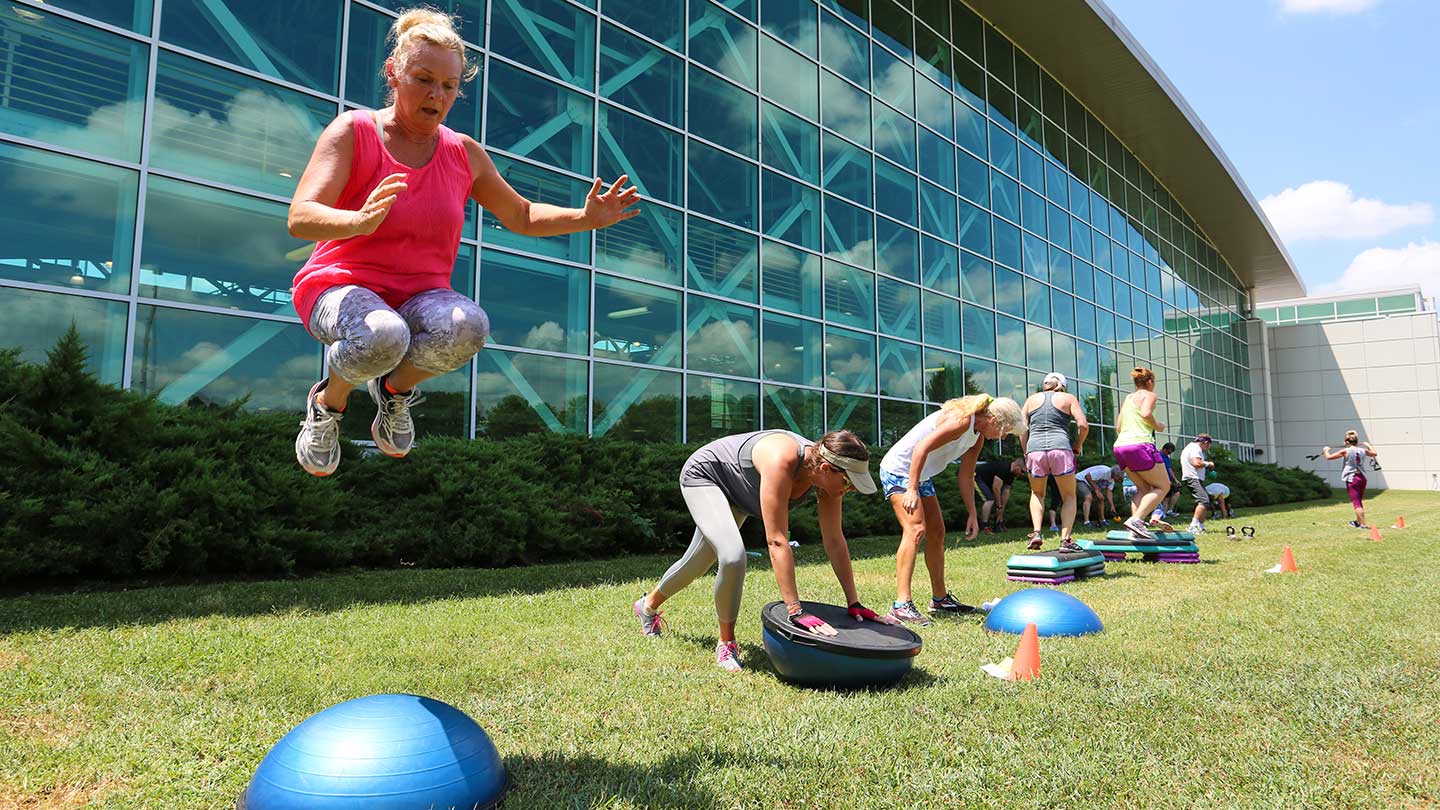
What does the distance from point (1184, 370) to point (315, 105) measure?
1400 inches

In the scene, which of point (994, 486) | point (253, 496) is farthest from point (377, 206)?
point (994, 486)

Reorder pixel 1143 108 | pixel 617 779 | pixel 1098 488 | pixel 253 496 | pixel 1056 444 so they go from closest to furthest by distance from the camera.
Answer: pixel 617 779 → pixel 253 496 → pixel 1056 444 → pixel 1098 488 → pixel 1143 108

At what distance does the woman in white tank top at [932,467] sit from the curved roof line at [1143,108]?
68.9 ft

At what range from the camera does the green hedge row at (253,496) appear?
6.78 m

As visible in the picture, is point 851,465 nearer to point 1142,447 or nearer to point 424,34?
point 424,34

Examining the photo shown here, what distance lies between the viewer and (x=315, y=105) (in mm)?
10883

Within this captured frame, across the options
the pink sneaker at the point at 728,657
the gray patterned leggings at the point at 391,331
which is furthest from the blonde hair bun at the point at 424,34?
the pink sneaker at the point at 728,657

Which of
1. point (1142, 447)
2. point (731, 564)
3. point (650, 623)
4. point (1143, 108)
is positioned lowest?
point (650, 623)

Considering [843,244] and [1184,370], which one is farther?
[1184,370]

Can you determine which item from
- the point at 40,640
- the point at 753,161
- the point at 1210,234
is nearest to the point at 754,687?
the point at 40,640

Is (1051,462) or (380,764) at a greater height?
(1051,462)

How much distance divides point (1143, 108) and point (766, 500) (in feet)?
100

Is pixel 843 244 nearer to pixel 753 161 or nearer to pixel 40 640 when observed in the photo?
pixel 753 161

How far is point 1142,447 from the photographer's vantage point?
413 inches
